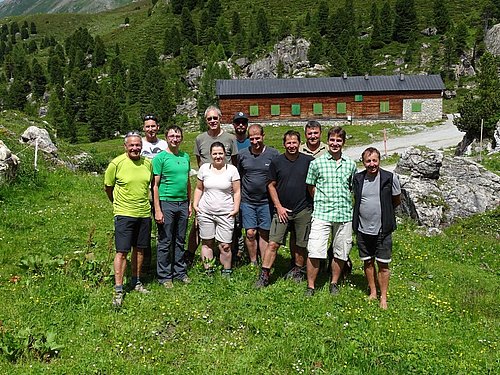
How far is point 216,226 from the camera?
707cm

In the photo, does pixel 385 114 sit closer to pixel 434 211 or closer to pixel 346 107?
pixel 346 107

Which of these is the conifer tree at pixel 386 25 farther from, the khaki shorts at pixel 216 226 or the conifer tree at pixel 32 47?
the conifer tree at pixel 32 47

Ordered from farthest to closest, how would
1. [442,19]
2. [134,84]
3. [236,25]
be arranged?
[236,25] < [134,84] < [442,19]

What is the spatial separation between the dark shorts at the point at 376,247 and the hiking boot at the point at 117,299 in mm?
3458

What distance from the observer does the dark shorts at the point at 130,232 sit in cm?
631

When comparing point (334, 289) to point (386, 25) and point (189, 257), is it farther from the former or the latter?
point (386, 25)

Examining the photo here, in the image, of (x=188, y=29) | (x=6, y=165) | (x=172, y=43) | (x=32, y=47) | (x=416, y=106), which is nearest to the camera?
(x=6, y=165)

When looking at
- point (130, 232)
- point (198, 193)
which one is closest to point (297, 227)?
point (198, 193)

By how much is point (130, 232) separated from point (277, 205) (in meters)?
2.17

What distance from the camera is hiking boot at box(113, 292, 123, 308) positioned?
5961 millimetres

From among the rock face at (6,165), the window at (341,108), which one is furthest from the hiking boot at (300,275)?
the window at (341,108)

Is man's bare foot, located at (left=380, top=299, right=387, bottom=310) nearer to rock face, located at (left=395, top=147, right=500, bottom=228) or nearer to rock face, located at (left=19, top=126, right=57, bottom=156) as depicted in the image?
rock face, located at (left=395, top=147, right=500, bottom=228)

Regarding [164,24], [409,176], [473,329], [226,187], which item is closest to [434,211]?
[409,176]

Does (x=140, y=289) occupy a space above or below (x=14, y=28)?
below
